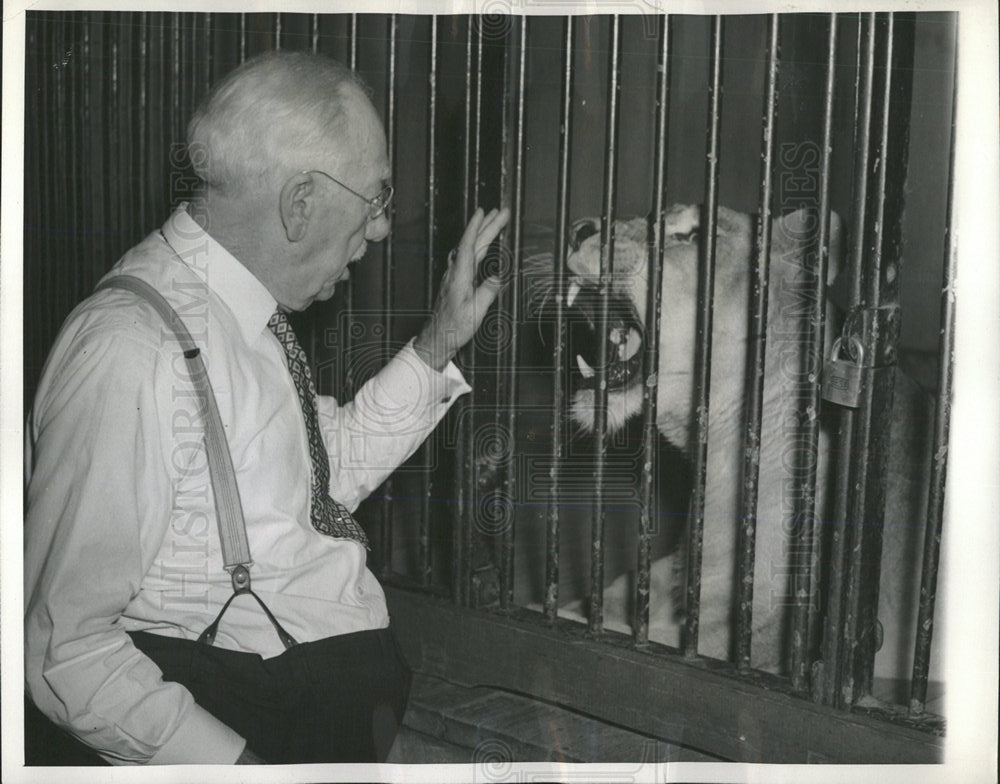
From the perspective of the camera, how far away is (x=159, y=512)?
95cm

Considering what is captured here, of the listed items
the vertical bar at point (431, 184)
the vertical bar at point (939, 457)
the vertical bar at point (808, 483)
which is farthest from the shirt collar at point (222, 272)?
the vertical bar at point (939, 457)

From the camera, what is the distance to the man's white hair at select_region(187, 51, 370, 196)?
1006 millimetres

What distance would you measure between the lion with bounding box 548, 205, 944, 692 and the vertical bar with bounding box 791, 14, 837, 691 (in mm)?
12

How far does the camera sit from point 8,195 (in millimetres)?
1108

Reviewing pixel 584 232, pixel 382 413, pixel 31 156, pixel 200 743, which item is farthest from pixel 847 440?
pixel 31 156

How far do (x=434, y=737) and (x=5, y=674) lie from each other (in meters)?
0.49

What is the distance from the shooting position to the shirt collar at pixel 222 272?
1013 mm

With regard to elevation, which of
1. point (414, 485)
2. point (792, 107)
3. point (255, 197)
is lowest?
point (414, 485)

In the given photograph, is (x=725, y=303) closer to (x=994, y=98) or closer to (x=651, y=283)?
(x=651, y=283)

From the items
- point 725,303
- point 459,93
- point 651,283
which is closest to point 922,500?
point 725,303

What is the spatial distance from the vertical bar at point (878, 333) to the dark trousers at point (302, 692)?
0.52 meters

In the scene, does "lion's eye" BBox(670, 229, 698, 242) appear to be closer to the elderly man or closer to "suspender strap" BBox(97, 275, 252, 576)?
the elderly man

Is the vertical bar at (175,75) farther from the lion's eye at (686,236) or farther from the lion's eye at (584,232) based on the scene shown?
the lion's eye at (686,236)

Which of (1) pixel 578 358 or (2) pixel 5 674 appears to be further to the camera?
(1) pixel 578 358
